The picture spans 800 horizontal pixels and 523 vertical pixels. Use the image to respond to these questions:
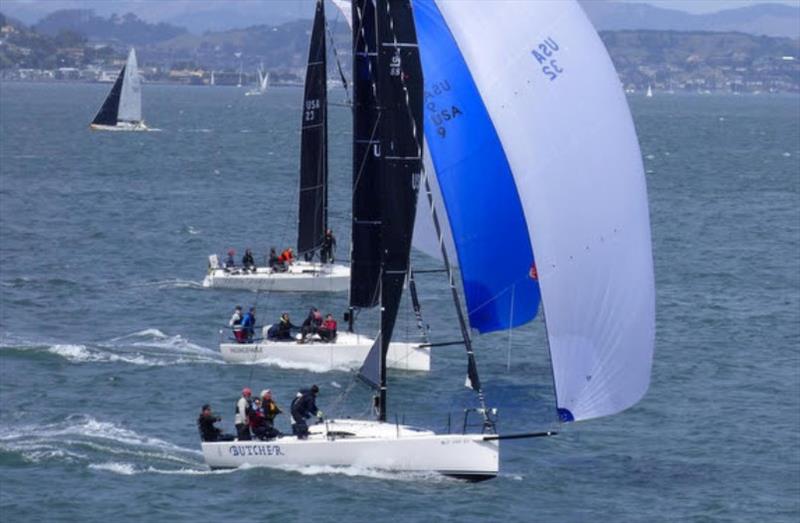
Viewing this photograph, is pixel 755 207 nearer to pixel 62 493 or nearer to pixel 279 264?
pixel 279 264

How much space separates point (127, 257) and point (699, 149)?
77928mm

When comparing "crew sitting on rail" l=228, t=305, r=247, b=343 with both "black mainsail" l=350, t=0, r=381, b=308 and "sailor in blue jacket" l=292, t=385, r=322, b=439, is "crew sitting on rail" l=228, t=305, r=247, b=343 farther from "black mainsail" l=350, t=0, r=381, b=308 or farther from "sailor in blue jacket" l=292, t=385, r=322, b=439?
"sailor in blue jacket" l=292, t=385, r=322, b=439

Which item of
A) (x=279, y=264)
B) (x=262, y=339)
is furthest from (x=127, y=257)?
(x=262, y=339)

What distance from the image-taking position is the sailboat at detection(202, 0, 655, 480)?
29.6 meters

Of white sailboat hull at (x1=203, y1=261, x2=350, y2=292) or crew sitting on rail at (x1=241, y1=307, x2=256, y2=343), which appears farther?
white sailboat hull at (x1=203, y1=261, x2=350, y2=292)

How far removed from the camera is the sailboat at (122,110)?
144m

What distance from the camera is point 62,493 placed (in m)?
31.7

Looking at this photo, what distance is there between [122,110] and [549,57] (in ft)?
395

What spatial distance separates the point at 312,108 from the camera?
173 ft

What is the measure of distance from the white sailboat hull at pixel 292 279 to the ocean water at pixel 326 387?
74 cm

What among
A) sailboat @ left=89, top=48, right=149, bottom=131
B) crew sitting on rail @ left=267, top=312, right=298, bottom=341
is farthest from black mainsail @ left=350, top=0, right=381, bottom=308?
sailboat @ left=89, top=48, right=149, bottom=131

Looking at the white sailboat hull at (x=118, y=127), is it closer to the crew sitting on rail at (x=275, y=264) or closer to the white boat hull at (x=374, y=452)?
the crew sitting on rail at (x=275, y=264)

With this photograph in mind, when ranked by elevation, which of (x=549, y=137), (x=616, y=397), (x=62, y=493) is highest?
(x=549, y=137)

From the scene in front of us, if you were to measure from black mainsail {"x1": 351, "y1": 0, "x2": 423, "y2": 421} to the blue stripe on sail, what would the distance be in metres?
0.82
